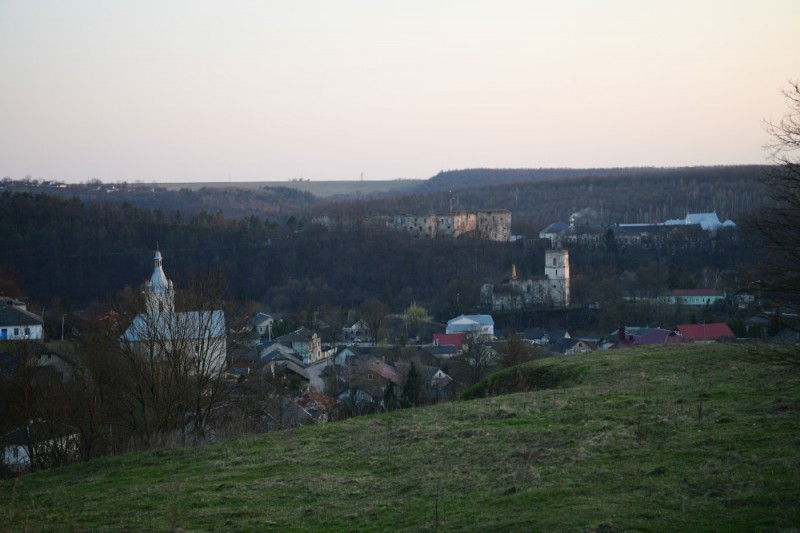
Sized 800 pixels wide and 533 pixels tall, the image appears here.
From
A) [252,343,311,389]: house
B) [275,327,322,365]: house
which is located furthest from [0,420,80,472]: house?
[275,327,322,365]: house

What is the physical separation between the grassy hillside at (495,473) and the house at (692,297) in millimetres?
46597

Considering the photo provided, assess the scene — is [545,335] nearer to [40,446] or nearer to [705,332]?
[705,332]

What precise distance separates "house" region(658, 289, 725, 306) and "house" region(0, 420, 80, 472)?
47.3 m

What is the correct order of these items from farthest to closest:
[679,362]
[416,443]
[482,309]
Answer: [482,309]
[679,362]
[416,443]

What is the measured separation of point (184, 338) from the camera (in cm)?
1967

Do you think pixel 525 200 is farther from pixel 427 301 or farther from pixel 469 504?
pixel 469 504

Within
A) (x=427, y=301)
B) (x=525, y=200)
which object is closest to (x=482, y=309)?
(x=427, y=301)

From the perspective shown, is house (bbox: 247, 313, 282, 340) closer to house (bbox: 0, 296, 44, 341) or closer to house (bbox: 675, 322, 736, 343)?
house (bbox: 0, 296, 44, 341)

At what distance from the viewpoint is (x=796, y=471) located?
8672mm

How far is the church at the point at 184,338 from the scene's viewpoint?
19.6m

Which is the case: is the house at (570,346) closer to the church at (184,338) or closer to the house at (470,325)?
the house at (470,325)

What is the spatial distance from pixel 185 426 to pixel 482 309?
49.0 m

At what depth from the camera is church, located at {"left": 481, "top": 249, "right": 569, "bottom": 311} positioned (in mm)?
66938

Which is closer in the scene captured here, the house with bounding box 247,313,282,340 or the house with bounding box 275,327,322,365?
the house with bounding box 275,327,322,365
